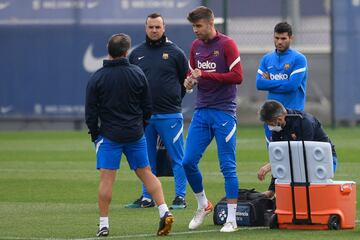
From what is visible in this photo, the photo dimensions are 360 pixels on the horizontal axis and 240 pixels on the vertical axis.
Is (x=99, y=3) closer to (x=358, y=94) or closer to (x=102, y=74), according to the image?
(x=358, y=94)

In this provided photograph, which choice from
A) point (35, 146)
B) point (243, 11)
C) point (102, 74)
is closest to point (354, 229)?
point (102, 74)

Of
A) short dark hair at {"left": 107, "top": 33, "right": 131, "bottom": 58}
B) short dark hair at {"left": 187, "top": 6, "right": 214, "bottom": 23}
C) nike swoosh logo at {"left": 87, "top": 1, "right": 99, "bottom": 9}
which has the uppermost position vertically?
short dark hair at {"left": 187, "top": 6, "right": 214, "bottom": 23}

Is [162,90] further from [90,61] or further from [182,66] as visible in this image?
[90,61]

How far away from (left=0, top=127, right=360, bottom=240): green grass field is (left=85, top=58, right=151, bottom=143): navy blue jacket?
0.94m

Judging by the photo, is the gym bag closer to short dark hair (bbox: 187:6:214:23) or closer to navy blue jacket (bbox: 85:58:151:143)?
navy blue jacket (bbox: 85:58:151:143)

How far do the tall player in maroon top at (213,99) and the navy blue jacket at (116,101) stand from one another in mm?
690

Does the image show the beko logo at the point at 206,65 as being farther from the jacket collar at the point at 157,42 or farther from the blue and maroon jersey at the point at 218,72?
the jacket collar at the point at 157,42

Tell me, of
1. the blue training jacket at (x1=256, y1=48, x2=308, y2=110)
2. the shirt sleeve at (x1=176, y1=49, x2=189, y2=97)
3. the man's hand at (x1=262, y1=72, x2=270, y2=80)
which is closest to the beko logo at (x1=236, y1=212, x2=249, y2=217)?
the blue training jacket at (x1=256, y1=48, x2=308, y2=110)

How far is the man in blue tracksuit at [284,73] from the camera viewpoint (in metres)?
13.0

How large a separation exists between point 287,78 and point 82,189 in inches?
169

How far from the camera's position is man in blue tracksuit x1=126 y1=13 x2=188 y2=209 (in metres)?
14.2

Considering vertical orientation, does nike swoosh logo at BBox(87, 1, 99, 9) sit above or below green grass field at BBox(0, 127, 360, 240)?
above

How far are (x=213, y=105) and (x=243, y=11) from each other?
117 feet

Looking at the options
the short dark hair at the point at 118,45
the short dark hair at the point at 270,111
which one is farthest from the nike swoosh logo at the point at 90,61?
the short dark hair at the point at 270,111
